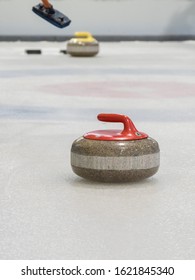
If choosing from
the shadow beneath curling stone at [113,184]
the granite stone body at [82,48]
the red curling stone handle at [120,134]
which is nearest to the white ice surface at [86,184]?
the shadow beneath curling stone at [113,184]

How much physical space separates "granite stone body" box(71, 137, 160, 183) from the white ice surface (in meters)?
0.05

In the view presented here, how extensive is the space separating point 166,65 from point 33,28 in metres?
8.32

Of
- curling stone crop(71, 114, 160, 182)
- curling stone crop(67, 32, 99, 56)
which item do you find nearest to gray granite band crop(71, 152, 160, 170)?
curling stone crop(71, 114, 160, 182)

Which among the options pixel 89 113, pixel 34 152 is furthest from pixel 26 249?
pixel 89 113

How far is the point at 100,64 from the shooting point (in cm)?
1088

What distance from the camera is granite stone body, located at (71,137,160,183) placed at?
324cm

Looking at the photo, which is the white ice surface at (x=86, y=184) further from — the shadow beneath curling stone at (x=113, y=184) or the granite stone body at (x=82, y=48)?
the granite stone body at (x=82, y=48)

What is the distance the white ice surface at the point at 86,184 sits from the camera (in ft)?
8.26

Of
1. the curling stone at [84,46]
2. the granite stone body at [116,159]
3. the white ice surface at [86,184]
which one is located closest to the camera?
the white ice surface at [86,184]

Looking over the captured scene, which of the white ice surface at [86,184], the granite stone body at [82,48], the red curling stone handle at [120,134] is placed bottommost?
the granite stone body at [82,48]

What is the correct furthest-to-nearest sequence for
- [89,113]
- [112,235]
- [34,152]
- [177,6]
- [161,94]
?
[177,6] → [161,94] → [89,113] → [34,152] → [112,235]

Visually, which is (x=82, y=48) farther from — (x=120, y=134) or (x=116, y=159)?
(x=116, y=159)

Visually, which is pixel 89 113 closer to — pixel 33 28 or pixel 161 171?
→ pixel 161 171

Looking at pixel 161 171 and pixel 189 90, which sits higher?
pixel 161 171
